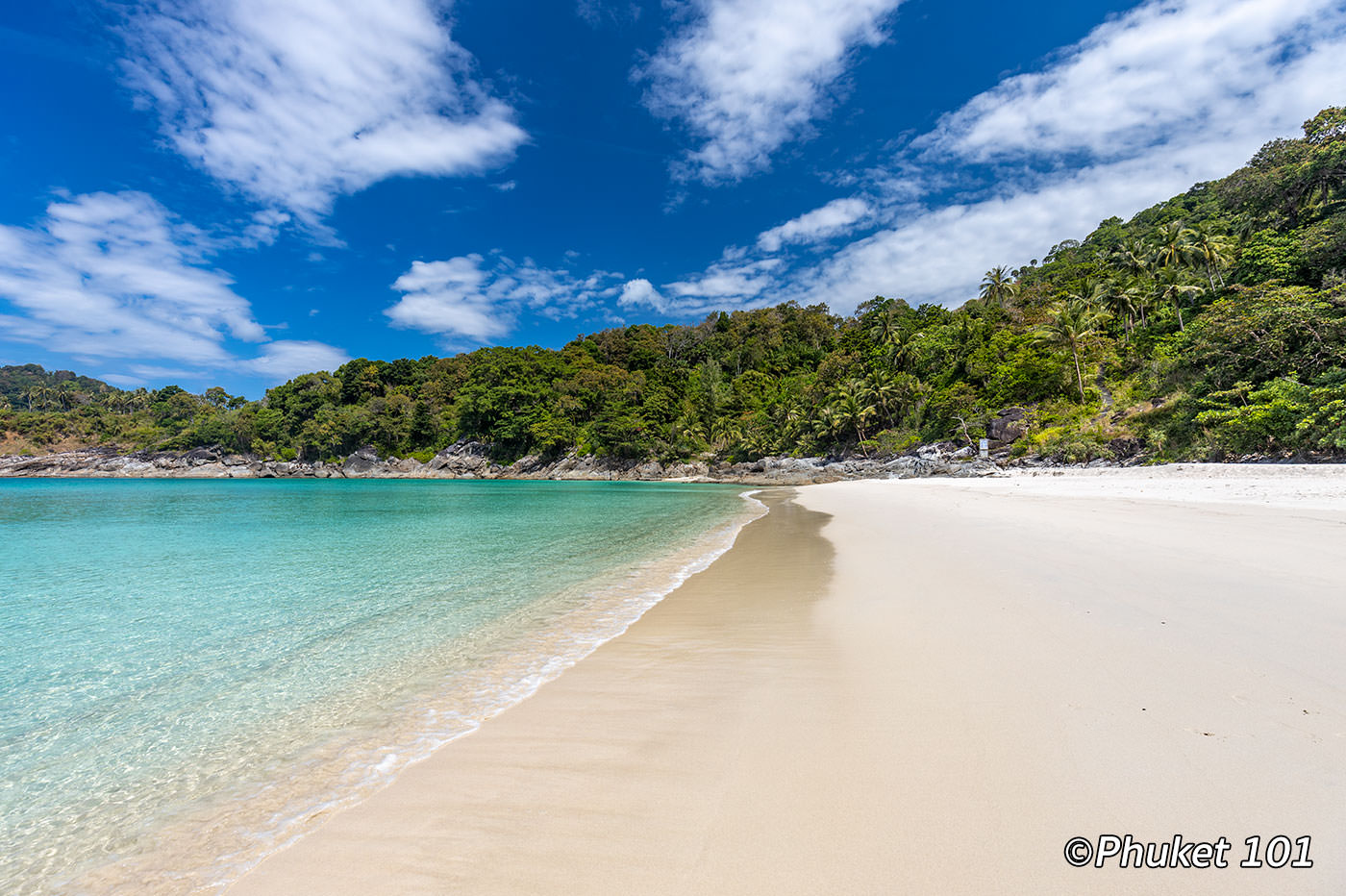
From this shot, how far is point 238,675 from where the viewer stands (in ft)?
14.4

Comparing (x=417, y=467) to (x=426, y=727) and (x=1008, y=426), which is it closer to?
(x=1008, y=426)

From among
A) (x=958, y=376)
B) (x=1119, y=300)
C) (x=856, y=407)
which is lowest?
(x=856, y=407)

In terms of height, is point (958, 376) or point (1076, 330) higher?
point (1076, 330)

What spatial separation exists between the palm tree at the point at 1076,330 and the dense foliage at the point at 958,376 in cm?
22

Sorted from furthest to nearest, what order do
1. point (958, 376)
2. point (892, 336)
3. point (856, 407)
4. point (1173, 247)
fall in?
point (892, 336) < point (856, 407) < point (958, 376) < point (1173, 247)

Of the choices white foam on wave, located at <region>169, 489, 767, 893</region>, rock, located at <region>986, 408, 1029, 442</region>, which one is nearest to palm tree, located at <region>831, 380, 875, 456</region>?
rock, located at <region>986, 408, 1029, 442</region>

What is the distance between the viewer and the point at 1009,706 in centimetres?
294

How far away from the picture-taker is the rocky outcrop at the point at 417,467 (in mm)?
56562

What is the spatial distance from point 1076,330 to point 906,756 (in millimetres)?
47835

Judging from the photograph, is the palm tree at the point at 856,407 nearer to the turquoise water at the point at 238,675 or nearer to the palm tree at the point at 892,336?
the palm tree at the point at 892,336

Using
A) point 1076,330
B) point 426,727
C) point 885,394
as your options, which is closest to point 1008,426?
point 1076,330

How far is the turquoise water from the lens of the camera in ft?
7.91

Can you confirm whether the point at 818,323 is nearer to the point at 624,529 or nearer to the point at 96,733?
the point at 624,529

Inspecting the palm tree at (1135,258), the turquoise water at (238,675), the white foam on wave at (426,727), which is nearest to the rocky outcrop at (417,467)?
the palm tree at (1135,258)
